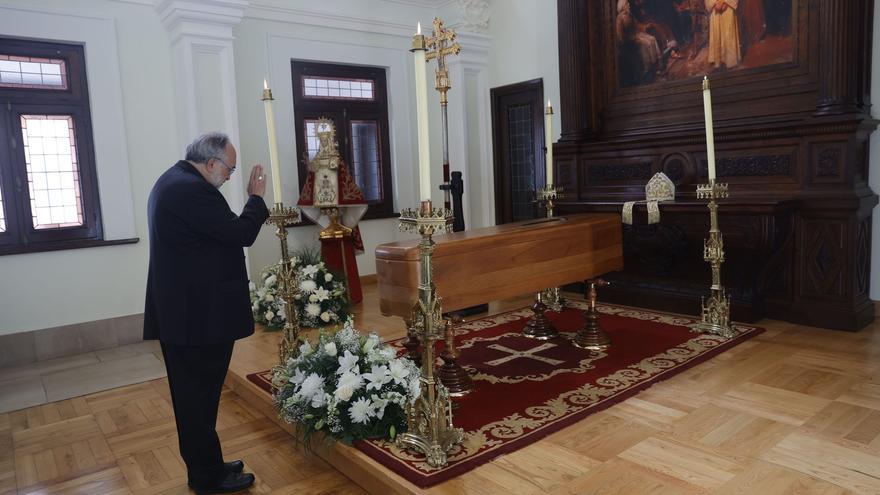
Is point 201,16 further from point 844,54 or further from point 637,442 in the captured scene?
point 844,54

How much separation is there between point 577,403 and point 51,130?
186 inches

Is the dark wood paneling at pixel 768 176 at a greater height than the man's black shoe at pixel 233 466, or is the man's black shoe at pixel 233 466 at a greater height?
the dark wood paneling at pixel 768 176

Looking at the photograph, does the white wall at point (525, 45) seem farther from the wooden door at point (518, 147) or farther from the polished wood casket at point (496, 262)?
the polished wood casket at point (496, 262)

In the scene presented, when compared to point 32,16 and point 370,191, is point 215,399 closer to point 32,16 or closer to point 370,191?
point 32,16

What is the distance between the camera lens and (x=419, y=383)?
8.62 ft

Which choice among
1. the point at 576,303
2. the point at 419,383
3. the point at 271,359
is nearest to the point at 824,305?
the point at 576,303

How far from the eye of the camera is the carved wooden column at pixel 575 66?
5.91m

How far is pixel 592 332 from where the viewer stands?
414 centimetres

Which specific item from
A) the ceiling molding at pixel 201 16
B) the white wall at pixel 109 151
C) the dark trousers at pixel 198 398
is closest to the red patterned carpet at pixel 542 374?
the dark trousers at pixel 198 398

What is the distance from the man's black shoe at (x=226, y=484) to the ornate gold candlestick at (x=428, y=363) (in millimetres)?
681

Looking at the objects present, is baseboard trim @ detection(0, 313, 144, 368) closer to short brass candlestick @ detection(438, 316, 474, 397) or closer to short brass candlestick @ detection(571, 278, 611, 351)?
short brass candlestick @ detection(438, 316, 474, 397)

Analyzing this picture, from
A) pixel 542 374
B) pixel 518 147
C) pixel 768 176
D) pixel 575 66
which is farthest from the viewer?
pixel 518 147

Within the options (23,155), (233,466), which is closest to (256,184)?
(233,466)

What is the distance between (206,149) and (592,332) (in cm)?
273
